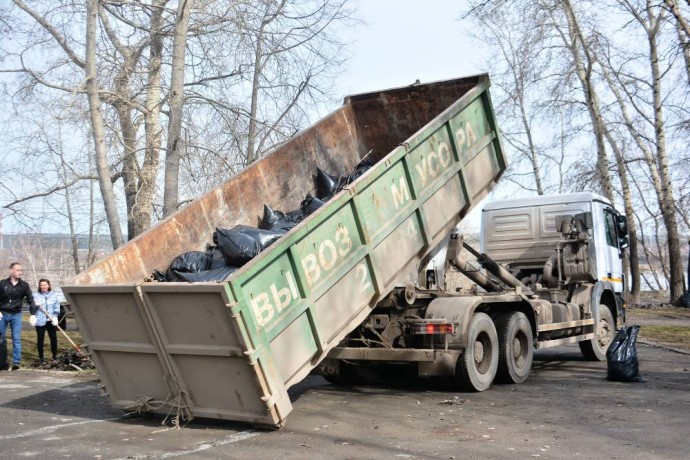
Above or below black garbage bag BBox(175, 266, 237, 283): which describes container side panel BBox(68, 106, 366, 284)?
above

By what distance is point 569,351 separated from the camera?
45.2 feet

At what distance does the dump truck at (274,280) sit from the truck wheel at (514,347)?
43.5 inches

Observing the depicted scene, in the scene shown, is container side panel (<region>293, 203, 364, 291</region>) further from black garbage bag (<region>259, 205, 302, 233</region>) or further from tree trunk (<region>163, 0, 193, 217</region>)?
tree trunk (<region>163, 0, 193, 217</region>)

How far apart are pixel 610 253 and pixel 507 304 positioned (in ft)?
11.1

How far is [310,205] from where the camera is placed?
8.91m

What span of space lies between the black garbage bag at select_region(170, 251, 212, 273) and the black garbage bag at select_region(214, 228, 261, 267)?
0.21 metres

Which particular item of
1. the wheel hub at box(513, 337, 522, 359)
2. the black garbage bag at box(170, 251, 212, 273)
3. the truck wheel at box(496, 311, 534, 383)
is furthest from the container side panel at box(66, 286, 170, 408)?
the wheel hub at box(513, 337, 522, 359)

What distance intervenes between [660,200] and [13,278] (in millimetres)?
21241

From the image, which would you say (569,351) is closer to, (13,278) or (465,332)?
(465,332)

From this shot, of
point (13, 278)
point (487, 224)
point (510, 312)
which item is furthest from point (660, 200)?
point (13, 278)

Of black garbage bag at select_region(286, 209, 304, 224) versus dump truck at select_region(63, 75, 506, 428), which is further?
black garbage bag at select_region(286, 209, 304, 224)

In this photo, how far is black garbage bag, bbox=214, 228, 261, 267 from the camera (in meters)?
7.53

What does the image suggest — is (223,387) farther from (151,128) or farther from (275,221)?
(151,128)

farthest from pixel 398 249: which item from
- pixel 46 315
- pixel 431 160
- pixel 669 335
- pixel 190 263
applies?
pixel 669 335
